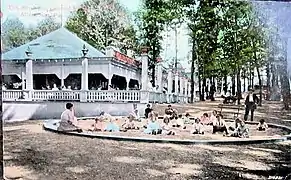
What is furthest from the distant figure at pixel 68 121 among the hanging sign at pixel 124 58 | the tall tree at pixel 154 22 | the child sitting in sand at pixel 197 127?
the child sitting in sand at pixel 197 127

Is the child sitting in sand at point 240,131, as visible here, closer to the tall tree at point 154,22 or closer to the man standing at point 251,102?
the man standing at point 251,102

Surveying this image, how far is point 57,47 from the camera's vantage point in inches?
78.4

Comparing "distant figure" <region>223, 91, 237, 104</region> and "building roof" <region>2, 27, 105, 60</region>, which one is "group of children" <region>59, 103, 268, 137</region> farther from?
"building roof" <region>2, 27, 105, 60</region>

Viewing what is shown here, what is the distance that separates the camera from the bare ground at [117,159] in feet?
6.35

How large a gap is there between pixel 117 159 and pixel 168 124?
32 cm

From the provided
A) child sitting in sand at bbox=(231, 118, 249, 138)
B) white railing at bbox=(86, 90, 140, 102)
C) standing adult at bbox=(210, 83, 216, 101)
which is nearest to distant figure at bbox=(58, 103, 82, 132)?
white railing at bbox=(86, 90, 140, 102)

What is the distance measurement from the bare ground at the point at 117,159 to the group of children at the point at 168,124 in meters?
0.08

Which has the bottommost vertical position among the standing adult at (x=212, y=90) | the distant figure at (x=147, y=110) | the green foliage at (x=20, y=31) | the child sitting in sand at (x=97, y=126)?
the child sitting in sand at (x=97, y=126)

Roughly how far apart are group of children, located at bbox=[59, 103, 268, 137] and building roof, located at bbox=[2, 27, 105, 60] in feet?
0.85

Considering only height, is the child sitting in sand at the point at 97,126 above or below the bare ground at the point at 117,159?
above

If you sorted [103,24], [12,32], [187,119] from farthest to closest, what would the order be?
[187,119] < [103,24] < [12,32]

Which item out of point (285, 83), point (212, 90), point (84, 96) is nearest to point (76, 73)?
point (84, 96)

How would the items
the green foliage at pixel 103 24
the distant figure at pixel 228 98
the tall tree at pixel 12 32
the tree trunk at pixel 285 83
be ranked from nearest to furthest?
the tall tree at pixel 12 32 → the green foliage at pixel 103 24 → the distant figure at pixel 228 98 → the tree trunk at pixel 285 83

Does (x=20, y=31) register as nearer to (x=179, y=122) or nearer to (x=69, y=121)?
(x=69, y=121)
